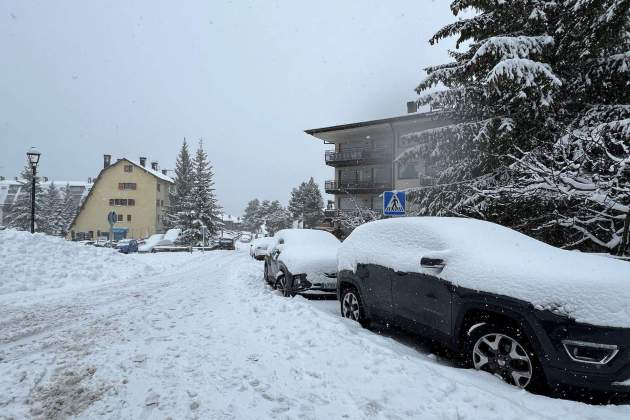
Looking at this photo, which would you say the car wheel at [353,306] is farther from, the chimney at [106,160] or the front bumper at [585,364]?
the chimney at [106,160]

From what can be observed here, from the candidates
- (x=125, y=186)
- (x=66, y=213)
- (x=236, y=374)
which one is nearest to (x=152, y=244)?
(x=125, y=186)

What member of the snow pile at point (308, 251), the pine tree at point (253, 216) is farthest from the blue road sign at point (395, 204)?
the pine tree at point (253, 216)

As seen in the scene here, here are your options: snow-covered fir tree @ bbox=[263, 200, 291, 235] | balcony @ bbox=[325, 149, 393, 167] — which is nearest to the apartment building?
balcony @ bbox=[325, 149, 393, 167]

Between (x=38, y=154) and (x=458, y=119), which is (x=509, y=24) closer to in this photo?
(x=458, y=119)

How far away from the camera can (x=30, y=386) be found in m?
3.26

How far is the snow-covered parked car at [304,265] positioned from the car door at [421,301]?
3202mm

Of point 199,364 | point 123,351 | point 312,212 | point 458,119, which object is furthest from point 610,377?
point 312,212

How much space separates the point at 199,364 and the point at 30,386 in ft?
4.86

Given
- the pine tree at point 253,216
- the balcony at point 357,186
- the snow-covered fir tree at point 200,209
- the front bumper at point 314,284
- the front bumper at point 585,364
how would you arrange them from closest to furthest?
the front bumper at point 585,364
the front bumper at point 314,284
the balcony at point 357,186
the snow-covered fir tree at point 200,209
the pine tree at point 253,216

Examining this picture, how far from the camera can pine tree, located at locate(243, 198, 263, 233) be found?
94244 mm

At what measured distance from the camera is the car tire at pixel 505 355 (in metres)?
3.05

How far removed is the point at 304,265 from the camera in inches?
306

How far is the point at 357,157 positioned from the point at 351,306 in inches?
1081

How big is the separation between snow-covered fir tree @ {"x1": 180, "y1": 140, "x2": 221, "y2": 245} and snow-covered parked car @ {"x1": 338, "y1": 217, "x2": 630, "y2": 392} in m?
36.2
